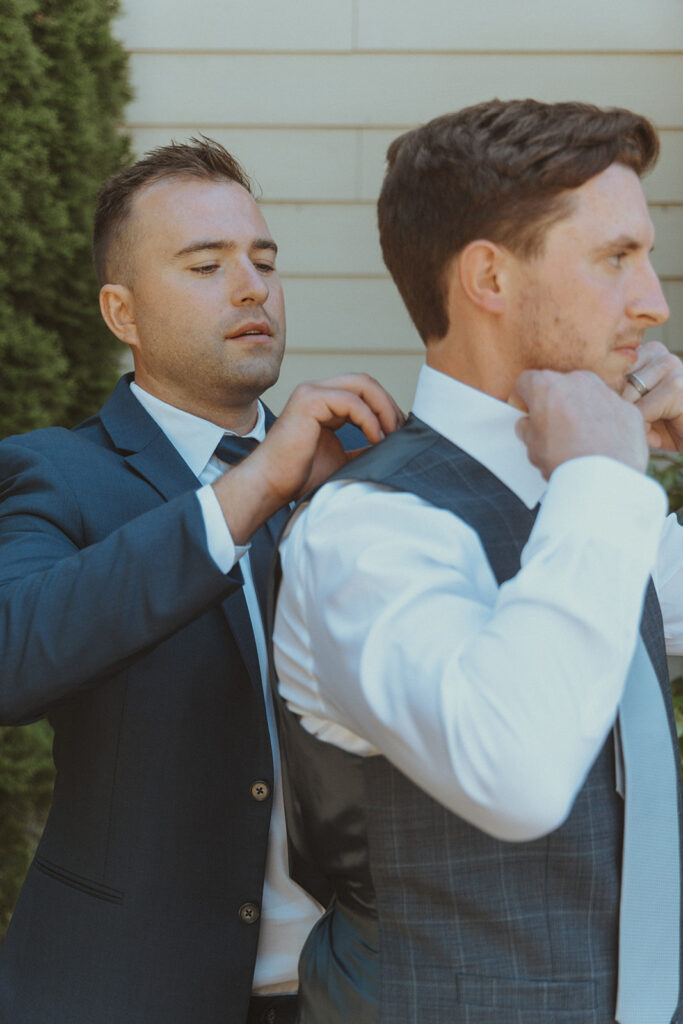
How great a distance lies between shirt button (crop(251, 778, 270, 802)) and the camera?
1627 mm

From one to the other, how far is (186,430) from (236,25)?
212 centimetres

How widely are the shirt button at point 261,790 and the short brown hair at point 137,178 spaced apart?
999 millimetres

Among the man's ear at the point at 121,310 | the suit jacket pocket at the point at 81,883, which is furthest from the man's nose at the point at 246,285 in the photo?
the suit jacket pocket at the point at 81,883

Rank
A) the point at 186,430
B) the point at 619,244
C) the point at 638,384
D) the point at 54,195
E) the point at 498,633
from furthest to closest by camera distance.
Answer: the point at 54,195
the point at 186,430
the point at 638,384
the point at 619,244
the point at 498,633

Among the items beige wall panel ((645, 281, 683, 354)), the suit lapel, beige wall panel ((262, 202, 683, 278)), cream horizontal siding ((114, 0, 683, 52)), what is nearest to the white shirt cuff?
the suit lapel

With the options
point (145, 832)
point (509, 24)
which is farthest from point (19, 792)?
point (509, 24)

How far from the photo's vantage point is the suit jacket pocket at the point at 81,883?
161 cm

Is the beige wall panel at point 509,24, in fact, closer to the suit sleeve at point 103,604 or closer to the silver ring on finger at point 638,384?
the silver ring on finger at point 638,384

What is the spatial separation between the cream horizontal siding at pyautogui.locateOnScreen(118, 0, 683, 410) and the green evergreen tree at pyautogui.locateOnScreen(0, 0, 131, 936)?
0.88 feet

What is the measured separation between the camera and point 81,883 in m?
1.63

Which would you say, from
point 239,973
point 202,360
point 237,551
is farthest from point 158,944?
point 202,360

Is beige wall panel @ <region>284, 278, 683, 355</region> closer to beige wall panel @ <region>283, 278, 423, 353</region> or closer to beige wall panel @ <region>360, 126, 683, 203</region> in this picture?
beige wall panel @ <region>283, 278, 423, 353</region>

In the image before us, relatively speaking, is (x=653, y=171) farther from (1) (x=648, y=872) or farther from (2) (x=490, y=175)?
(1) (x=648, y=872)

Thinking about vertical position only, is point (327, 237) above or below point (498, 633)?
below
